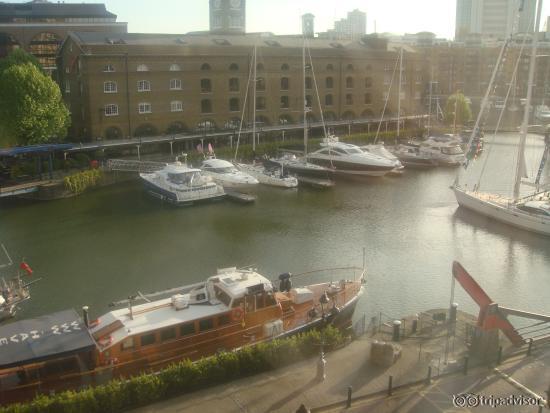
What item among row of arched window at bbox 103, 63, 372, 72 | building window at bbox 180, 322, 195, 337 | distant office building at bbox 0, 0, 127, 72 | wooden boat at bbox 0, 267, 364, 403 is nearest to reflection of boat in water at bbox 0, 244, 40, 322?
wooden boat at bbox 0, 267, 364, 403

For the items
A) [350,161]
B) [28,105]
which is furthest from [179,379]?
[350,161]

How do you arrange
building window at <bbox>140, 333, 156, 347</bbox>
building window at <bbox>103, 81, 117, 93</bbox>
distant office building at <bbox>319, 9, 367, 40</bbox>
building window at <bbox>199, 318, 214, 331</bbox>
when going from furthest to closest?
distant office building at <bbox>319, 9, 367, 40</bbox> < building window at <bbox>103, 81, 117, 93</bbox> < building window at <bbox>199, 318, 214, 331</bbox> < building window at <bbox>140, 333, 156, 347</bbox>

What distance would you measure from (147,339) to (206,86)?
36.6 metres

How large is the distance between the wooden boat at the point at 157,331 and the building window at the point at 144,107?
102 ft

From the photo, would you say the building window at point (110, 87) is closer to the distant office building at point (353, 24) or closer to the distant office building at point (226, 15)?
the distant office building at point (226, 15)

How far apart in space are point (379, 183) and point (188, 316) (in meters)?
26.2

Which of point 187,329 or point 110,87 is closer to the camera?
point 187,329

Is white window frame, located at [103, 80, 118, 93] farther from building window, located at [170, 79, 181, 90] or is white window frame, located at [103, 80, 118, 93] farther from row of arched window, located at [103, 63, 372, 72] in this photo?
building window, located at [170, 79, 181, 90]

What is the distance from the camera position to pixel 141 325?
46.6 feet

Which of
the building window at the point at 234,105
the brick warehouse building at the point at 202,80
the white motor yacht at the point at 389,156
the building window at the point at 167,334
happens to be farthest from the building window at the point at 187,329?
the building window at the point at 234,105

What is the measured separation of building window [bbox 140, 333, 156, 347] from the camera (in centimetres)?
1388

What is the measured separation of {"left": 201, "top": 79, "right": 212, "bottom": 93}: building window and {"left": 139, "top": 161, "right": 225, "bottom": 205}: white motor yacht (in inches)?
584

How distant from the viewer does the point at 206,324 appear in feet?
47.8

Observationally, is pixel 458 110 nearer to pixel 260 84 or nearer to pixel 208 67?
pixel 260 84
